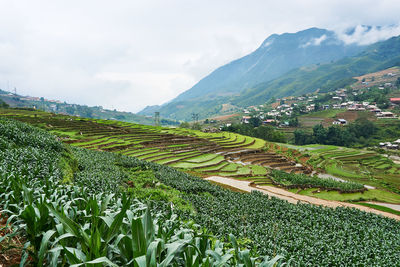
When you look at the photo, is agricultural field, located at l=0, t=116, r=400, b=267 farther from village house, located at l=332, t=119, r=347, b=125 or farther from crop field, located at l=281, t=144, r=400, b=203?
village house, located at l=332, t=119, r=347, b=125

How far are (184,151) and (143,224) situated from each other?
3480 cm

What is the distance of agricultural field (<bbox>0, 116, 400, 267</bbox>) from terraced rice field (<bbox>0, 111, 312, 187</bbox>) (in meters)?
14.6

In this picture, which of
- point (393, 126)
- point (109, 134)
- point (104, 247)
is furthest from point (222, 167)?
point (393, 126)

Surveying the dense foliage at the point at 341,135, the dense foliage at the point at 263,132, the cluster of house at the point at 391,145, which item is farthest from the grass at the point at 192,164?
the cluster of house at the point at 391,145

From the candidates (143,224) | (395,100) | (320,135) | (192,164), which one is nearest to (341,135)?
(320,135)

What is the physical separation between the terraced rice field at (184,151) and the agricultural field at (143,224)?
14609mm

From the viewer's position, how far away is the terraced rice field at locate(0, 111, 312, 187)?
2973 cm

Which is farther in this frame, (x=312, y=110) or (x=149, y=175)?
(x=312, y=110)

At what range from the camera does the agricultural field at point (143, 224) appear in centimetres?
219

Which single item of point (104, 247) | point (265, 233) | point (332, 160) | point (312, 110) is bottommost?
point (332, 160)

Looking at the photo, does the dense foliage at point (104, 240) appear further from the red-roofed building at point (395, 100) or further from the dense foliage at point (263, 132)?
the red-roofed building at point (395, 100)

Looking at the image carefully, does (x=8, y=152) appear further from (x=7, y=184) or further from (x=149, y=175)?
(x=149, y=175)

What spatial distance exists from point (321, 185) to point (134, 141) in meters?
29.5

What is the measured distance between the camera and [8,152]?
275 inches
